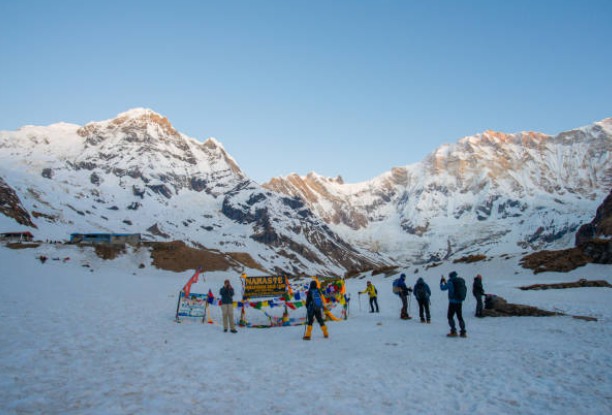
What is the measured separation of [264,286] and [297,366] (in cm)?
2051

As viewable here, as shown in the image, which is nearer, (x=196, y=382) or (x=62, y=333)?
(x=196, y=382)

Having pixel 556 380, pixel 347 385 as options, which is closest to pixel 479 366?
pixel 556 380

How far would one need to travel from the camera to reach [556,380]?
976 centimetres

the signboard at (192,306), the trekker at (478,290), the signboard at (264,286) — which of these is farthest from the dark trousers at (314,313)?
the signboard at (264,286)

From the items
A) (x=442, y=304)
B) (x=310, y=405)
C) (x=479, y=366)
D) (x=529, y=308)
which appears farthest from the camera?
(x=442, y=304)

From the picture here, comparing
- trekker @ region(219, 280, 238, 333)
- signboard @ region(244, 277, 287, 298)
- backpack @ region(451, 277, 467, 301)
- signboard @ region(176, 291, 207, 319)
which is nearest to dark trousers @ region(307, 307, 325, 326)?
trekker @ region(219, 280, 238, 333)

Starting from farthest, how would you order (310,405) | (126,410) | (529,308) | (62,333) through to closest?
(529,308) < (62,333) < (310,405) < (126,410)

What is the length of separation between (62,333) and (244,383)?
29.3ft

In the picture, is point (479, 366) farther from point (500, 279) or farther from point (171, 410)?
point (500, 279)

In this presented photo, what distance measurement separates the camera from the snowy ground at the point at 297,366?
8414 millimetres

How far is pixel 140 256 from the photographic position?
286 ft

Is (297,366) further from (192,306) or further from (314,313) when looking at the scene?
(192,306)

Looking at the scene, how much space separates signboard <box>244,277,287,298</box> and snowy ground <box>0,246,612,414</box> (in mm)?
9424

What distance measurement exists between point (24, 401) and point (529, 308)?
72.5ft
